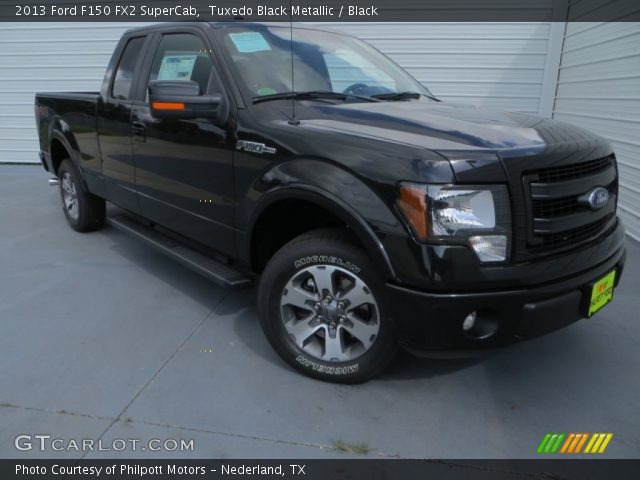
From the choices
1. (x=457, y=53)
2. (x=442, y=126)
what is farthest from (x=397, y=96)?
(x=457, y=53)

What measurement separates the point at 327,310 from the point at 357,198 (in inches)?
25.2

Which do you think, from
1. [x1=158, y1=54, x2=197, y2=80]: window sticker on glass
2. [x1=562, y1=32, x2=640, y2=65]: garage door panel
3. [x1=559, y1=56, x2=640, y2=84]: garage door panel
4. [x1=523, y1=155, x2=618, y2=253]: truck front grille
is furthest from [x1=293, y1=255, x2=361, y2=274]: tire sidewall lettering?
[x1=562, y1=32, x2=640, y2=65]: garage door panel

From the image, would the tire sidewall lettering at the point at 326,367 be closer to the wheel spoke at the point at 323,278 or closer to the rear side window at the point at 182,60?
the wheel spoke at the point at 323,278

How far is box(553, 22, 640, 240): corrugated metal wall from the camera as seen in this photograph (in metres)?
5.42

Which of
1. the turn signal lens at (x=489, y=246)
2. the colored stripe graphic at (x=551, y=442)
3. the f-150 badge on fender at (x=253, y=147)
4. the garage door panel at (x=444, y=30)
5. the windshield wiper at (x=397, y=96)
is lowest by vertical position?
the colored stripe graphic at (x=551, y=442)

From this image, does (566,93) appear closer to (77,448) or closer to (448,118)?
(448,118)

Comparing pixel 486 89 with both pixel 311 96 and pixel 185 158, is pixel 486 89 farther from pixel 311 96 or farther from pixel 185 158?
pixel 185 158

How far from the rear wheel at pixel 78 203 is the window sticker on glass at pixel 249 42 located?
2688 mm

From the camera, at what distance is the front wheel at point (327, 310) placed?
7.97 ft

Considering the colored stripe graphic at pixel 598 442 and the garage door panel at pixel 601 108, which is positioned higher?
the garage door panel at pixel 601 108

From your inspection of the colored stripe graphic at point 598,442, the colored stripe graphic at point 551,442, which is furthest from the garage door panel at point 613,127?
the colored stripe graphic at point 551,442

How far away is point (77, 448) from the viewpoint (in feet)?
7.38

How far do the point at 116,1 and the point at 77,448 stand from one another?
8.83 metres
